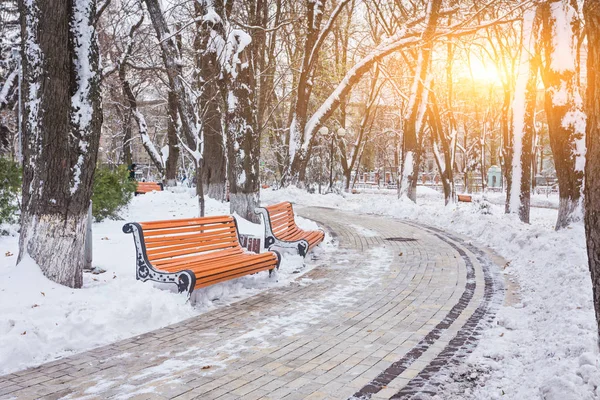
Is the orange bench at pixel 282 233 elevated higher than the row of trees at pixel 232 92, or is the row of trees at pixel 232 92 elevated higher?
the row of trees at pixel 232 92

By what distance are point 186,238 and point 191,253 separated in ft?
0.71

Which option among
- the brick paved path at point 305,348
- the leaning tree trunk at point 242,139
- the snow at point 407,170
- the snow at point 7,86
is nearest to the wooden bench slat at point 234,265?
the brick paved path at point 305,348

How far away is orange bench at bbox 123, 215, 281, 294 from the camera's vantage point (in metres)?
5.88

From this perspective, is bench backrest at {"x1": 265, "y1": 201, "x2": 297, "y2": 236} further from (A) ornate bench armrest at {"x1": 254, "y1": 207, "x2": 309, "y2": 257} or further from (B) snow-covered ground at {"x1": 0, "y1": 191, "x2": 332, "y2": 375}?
(B) snow-covered ground at {"x1": 0, "y1": 191, "x2": 332, "y2": 375}

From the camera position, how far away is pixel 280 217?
31.1 ft

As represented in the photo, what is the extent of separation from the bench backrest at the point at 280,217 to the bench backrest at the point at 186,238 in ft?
4.44

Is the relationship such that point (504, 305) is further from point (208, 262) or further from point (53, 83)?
point (53, 83)

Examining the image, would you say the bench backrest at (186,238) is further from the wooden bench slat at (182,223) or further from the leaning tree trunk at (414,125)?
the leaning tree trunk at (414,125)

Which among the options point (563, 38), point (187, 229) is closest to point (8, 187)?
point (187, 229)

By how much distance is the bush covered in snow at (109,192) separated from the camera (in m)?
11.2

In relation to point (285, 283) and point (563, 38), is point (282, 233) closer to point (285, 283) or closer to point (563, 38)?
point (285, 283)

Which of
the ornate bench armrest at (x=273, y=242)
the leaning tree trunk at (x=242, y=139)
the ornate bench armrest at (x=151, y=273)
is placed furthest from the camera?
the leaning tree trunk at (x=242, y=139)

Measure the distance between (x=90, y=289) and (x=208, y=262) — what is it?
1.48 metres

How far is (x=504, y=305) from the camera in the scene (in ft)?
20.6
